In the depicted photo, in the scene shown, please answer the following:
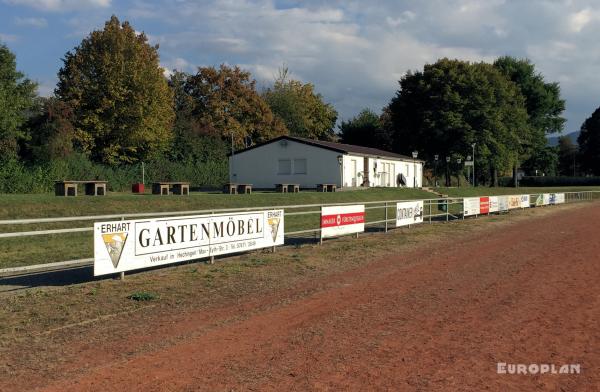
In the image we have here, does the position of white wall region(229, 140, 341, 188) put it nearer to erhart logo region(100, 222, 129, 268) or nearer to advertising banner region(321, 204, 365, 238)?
advertising banner region(321, 204, 365, 238)

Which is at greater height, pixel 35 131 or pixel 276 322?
pixel 35 131

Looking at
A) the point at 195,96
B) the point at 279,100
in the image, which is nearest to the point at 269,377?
the point at 195,96

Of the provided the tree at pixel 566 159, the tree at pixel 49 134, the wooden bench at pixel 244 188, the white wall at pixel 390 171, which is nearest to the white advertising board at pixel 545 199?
the white wall at pixel 390 171

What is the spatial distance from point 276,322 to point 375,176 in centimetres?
3775

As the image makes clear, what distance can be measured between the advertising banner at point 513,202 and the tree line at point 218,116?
24.0 metres

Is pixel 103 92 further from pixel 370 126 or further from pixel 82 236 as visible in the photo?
pixel 370 126

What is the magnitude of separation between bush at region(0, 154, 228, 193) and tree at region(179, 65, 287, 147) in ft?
34.4

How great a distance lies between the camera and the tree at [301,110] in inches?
2842

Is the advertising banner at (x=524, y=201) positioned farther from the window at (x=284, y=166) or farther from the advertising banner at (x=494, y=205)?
the window at (x=284, y=166)

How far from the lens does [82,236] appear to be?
54.3 ft

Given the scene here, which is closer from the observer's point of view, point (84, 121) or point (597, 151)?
point (84, 121)

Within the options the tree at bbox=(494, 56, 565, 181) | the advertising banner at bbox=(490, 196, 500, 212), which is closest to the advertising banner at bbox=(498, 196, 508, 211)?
the advertising banner at bbox=(490, 196, 500, 212)

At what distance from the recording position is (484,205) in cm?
2992

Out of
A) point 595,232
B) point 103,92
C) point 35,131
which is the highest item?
point 103,92
